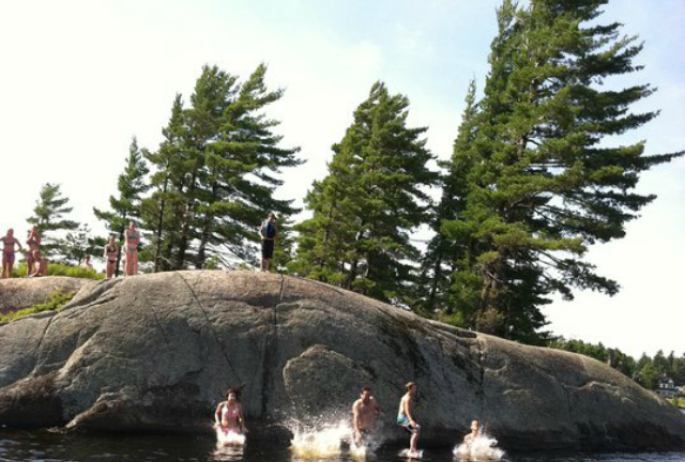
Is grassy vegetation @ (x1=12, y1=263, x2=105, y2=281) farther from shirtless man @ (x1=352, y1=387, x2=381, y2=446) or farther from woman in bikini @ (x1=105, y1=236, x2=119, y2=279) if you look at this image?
shirtless man @ (x1=352, y1=387, x2=381, y2=446)

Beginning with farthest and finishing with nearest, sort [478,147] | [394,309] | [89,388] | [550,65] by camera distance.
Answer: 1. [478,147]
2. [550,65]
3. [394,309]
4. [89,388]

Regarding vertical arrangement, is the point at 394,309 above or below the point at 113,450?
above

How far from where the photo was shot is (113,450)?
12.0m

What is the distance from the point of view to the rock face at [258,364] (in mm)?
14461

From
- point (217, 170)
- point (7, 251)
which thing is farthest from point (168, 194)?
point (7, 251)

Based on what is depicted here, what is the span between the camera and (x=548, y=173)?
2747 centimetres

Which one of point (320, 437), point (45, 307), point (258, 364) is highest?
point (45, 307)

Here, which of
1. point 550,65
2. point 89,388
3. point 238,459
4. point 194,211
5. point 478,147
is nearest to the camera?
point 238,459

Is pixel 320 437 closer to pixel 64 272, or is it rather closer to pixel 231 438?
pixel 231 438

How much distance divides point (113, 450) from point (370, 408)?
5773 millimetres

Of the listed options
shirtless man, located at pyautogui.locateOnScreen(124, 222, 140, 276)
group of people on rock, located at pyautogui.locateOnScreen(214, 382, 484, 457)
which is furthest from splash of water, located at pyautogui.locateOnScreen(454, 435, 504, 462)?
shirtless man, located at pyautogui.locateOnScreen(124, 222, 140, 276)

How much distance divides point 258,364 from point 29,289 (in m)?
9.26

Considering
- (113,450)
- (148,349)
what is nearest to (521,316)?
(148,349)

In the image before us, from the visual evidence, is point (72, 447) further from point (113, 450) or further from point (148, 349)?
point (148, 349)
